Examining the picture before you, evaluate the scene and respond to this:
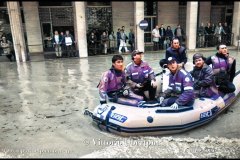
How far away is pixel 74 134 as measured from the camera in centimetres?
596

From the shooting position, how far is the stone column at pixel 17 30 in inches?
604

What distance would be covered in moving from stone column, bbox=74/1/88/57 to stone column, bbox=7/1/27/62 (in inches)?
130

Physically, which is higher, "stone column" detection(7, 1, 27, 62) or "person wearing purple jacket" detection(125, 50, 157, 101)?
"stone column" detection(7, 1, 27, 62)

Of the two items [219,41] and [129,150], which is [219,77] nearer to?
[129,150]

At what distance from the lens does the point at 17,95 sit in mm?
9102

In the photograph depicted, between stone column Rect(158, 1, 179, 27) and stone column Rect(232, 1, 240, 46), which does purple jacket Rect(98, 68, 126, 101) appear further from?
stone column Rect(232, 1, 240, 46)

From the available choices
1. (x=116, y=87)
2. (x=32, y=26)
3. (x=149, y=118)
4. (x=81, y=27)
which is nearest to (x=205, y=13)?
(x=81, y=27)

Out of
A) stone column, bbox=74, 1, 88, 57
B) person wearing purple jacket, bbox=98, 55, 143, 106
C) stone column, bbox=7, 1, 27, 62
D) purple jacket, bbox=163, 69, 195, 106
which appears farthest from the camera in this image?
stone column, bbox=74, 1, 88, 57

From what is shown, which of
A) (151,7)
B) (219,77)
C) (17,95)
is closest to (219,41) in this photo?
(151,7)

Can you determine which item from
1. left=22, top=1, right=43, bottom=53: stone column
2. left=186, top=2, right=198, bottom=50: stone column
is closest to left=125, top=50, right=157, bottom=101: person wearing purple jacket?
left=186, top=2, right=198, bottom=50: stone column

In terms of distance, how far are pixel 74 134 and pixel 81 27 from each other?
11777 mm

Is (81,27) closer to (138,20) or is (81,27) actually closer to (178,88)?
(138,20)

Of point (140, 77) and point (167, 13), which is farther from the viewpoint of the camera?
point (167, 13)

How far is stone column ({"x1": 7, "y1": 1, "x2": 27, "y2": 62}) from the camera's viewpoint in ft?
50.3
